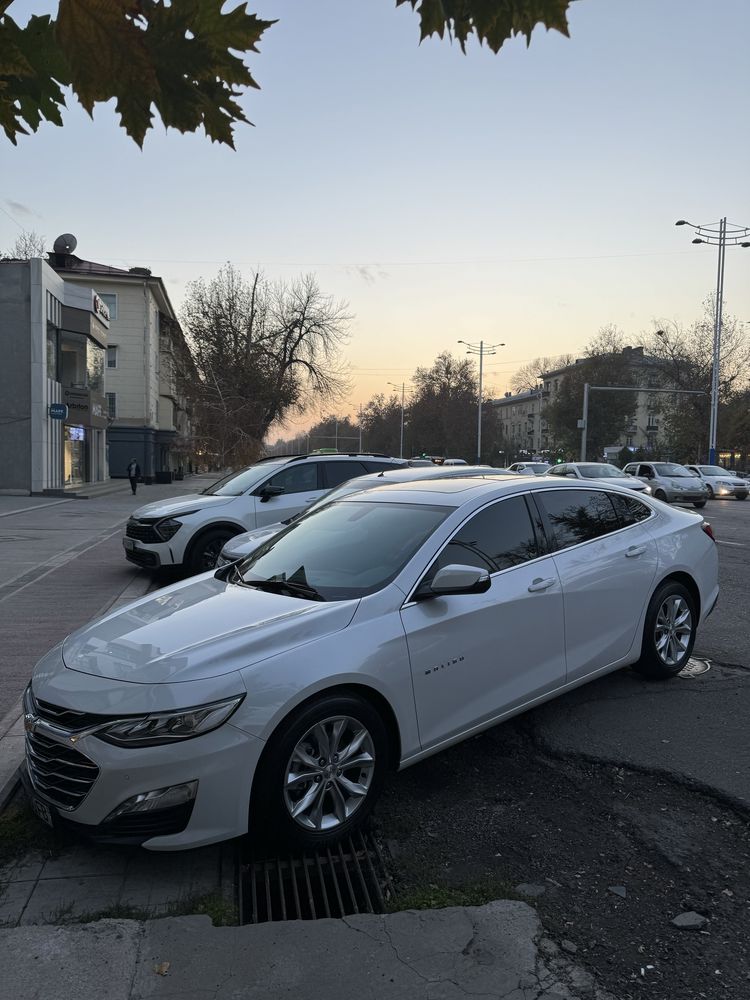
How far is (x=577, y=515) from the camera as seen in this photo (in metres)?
4.84

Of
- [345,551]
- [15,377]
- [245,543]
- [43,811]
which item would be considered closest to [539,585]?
[345,551]

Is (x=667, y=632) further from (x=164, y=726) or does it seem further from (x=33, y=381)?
(x=33, y=381)

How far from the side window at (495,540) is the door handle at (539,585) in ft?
0.47

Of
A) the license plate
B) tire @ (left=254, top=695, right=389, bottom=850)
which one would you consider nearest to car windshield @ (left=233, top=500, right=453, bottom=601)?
tire @ (left=254, top=695, right=389, bottom=850)

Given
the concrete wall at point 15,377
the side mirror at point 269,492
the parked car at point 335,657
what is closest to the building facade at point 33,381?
the concrete wall at point 15,377

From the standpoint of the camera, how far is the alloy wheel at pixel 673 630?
206 inches

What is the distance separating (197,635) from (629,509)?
3.30 meters

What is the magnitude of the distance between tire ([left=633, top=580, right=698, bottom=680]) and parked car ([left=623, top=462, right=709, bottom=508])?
20.9 metres

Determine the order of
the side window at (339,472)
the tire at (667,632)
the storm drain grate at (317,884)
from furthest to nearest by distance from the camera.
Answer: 1. the side window at (339,472)
2. the tire at (667,632)
3. the storm drain grate at (317,884)

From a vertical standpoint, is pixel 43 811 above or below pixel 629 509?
→ below

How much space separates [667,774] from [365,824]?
164 cm

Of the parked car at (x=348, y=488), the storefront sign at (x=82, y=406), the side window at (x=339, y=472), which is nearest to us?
the parked car at (x=348, y=488)

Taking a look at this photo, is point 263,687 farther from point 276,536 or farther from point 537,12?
point 537,12

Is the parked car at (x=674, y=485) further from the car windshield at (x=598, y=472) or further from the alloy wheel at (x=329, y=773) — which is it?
the alloy wheel at (x=329, y=773)
